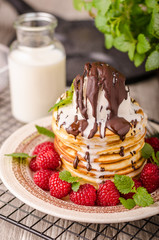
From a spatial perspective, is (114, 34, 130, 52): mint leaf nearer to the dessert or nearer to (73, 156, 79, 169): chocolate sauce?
the dessert

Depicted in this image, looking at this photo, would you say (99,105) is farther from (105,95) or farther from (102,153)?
(102,153)

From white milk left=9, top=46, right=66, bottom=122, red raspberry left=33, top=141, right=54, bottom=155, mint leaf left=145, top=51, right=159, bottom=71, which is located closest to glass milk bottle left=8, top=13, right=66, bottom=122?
white milk left=9, top=46, right=66, bottom=122

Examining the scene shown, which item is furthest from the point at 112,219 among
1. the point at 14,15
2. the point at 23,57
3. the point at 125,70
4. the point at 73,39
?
the point at 14,15

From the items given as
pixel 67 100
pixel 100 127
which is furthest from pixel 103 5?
pixel 100 127

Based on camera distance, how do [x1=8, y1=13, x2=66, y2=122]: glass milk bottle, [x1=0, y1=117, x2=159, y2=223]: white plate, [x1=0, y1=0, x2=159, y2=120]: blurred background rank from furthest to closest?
[x1=0, y1=0, x2=159, y2=120]: blurred background < [x1=8, y1=13, x2=66, y2=122]: glass milk bottle < [x1=0, y1=117, x2=159, y2=223]: white plate

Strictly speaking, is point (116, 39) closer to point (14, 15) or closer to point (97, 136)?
point (97, 136)
